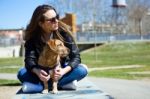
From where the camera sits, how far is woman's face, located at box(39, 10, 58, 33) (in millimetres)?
4422

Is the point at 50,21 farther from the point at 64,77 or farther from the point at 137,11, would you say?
the point at 137,11

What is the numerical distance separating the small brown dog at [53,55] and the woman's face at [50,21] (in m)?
0.16

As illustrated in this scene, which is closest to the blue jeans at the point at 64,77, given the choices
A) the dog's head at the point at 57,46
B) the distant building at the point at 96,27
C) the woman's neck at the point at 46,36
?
the dog's head at the point at 57,46

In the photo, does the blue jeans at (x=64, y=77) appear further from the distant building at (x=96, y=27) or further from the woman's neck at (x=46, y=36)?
the distant building at (x=96, y=27)

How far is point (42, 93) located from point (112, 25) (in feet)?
329

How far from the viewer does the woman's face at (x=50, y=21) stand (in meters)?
4.42

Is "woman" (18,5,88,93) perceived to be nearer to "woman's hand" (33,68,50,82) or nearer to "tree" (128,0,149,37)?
"woman's hand" (33,68,50,82)

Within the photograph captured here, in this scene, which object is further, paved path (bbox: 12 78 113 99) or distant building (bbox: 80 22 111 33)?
distant building (bbox: 80 22 111 33)

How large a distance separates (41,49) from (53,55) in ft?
1.06

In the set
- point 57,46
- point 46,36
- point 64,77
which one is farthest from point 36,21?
point 64,77

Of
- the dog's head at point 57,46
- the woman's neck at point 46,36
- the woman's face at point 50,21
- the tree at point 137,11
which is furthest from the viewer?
the tree at point 137,11

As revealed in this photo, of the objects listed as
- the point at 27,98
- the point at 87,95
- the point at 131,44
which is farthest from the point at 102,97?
the point at 131,44

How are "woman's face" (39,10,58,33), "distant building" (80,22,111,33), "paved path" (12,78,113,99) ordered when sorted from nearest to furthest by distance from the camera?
1. "paved path" (12,78,113,99)
2. "woman's face" (39,10,58,33)
3. "distant building" (80,22,111,33)

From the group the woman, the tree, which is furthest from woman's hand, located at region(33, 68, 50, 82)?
the tree
